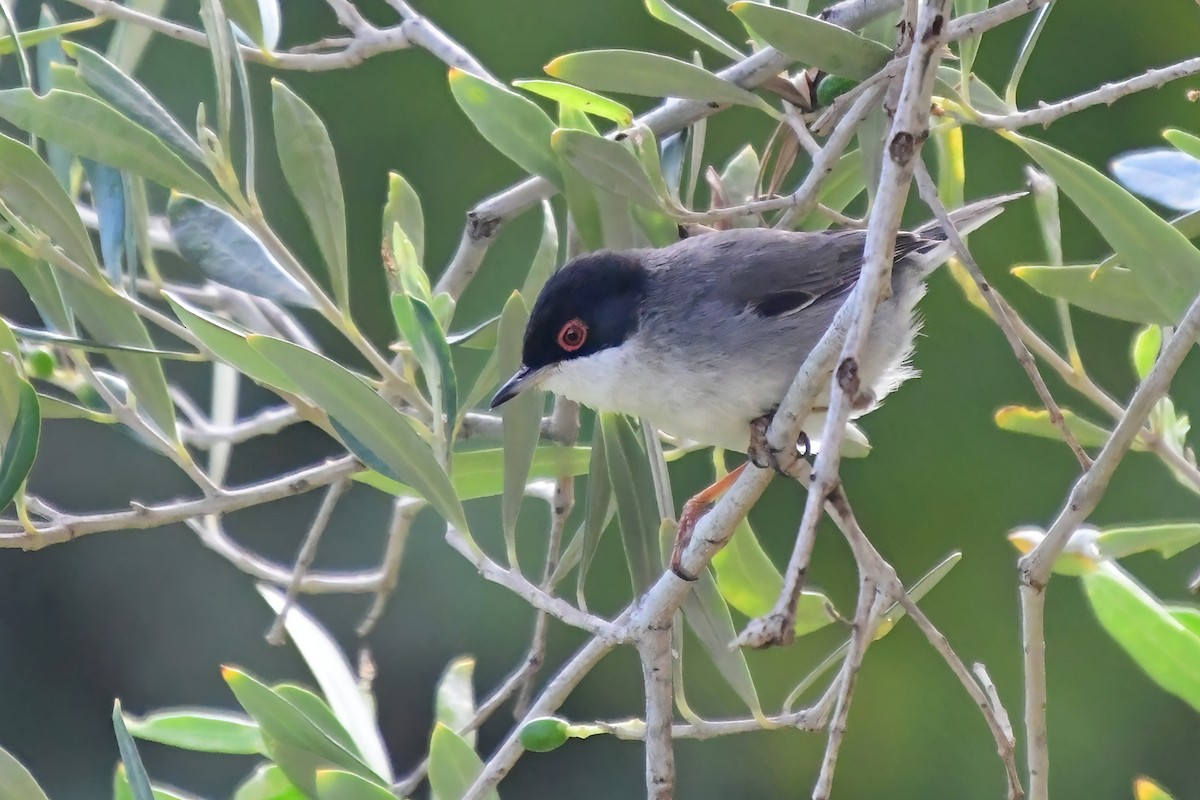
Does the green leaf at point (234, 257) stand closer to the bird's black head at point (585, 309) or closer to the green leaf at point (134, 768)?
the bird's black head at point (585, 309)

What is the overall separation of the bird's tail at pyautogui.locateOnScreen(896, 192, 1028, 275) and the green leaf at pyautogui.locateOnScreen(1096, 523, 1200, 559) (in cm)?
76

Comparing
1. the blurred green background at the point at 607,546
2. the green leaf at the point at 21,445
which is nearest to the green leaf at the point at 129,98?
the green leaf at the point at 21,445

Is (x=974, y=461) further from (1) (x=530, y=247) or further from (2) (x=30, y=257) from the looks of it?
(2) (x=30, y=257)

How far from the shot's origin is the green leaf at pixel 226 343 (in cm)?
175

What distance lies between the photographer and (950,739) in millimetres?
5070

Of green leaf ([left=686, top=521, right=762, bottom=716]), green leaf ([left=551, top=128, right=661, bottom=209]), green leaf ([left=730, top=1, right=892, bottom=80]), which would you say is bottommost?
green leaf ([left=686, top=521, right=762, bottom=716])

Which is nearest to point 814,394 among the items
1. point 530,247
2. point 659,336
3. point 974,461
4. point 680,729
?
point 680,729

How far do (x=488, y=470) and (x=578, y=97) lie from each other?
26.5 inches

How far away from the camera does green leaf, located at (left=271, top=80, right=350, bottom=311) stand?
2.12m

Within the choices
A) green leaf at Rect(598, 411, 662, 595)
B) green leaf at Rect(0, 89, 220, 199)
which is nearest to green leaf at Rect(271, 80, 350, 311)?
green leaf at Rect(0, 89, 220, 199)

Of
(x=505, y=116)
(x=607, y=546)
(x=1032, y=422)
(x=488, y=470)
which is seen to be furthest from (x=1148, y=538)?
(x=607, y=546)

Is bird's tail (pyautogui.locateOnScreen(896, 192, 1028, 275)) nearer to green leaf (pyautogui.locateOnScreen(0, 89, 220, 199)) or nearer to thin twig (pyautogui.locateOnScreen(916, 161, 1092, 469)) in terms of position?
thin twig (pyautogui.locateOnScreen(916, 161, 1092, 469))

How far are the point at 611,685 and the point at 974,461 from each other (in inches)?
71.2

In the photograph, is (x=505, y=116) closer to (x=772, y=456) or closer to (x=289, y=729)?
(x=772, y=456)
